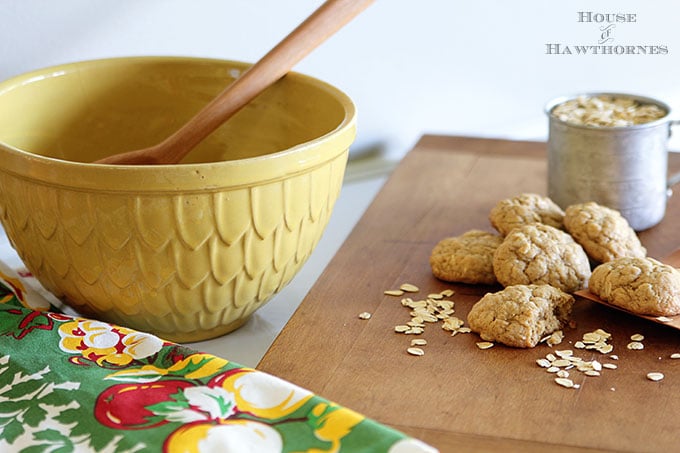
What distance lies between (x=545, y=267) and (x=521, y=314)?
8 cm

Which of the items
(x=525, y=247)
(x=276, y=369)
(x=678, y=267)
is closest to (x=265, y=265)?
(x=276, y=369)

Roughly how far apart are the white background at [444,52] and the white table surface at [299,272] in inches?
2.7

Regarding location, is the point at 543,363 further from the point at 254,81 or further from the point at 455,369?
the point at 254,81

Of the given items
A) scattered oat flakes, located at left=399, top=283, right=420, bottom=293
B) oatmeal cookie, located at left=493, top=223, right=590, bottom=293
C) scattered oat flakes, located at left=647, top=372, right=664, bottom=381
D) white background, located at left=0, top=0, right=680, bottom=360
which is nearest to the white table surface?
white background, located at left=0, top=0, right=680, bottom=360

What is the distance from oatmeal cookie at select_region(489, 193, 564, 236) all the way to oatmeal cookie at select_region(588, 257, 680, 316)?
0.36ft

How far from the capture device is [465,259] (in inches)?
35.1

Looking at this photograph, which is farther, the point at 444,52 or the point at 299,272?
the point at 444,52

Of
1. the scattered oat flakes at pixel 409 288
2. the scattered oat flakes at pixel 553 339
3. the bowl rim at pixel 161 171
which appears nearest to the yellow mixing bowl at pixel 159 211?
the bowl rim at pixel 161 171

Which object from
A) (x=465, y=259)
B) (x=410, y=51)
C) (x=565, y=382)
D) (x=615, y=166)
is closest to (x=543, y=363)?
(x=565, y=382)

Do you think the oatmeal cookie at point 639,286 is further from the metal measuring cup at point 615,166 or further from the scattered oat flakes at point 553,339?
the metal measuring cup at point 615,166

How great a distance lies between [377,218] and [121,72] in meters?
0.32

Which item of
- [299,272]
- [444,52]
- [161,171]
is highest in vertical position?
[161,171]

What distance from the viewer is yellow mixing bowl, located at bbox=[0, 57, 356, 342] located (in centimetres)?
73

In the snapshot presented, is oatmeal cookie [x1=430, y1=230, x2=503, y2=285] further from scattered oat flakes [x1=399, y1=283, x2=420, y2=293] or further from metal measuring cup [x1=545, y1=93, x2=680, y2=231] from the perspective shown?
metal measuring cup [x1=545, y1=93, x2=680, y2=231]
